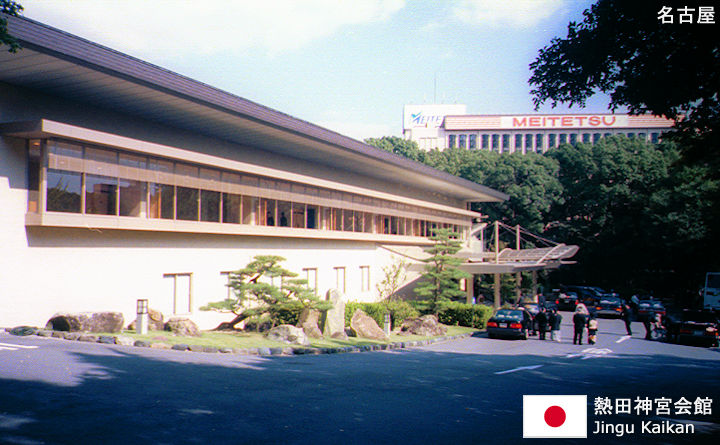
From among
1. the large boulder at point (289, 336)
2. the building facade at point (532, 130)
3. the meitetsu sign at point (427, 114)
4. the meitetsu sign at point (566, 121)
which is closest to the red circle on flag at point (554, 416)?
the large boulder at point (289, 336)

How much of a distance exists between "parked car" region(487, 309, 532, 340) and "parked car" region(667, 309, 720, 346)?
679cm

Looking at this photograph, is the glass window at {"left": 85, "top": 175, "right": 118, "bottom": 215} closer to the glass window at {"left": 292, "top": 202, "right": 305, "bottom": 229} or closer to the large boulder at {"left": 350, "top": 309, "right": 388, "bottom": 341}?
the glass window at {"left": 292, "top": 202, "right": 305, "bottom": 229}

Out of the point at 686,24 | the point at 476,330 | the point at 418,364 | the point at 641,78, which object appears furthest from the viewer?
the point at 476,330

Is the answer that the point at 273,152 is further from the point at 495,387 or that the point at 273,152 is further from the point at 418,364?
the point at 495,387

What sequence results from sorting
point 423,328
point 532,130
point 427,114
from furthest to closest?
point 427,114 < point 532,130 < point 423,328

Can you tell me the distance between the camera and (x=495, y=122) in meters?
112

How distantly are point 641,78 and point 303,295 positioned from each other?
15.6 m

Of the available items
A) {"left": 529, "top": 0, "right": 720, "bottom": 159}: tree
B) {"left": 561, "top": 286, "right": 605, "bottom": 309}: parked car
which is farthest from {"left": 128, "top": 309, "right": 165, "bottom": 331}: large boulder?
{"left": 561, "top": 286, "right": 605, "bottom": 309}: parked car

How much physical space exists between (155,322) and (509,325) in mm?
16804

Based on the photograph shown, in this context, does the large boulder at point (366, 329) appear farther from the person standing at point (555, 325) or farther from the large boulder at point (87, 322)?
the large boulder at point (87, 322)

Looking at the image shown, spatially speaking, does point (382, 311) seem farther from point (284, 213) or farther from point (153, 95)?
point (153, 95)

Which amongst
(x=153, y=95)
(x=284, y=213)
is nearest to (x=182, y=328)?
(x=153, y=95)

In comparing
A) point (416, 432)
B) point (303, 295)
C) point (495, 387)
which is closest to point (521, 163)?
point (303, 295)

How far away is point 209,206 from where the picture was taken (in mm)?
24859
